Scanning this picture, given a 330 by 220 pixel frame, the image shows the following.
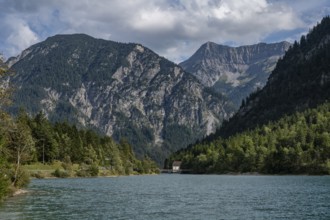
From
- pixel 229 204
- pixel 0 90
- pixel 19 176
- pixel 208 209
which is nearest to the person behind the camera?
pixel 0 90

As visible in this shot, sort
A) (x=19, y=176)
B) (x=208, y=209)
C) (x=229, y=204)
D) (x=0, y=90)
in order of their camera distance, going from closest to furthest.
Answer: (x=0, y=90), (x=208, y=209), (x=229, y=204), (x=19, y=176)

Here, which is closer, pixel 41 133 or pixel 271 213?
pixel 271 213

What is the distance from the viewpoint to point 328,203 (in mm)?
72188

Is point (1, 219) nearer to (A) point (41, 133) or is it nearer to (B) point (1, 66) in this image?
(B) point (1, 66)

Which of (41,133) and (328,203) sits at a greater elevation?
(41,133)

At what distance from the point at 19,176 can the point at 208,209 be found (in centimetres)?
4819

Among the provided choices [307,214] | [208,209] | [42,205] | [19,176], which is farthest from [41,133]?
[307,214]

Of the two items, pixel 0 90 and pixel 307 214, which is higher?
pixel 0 90

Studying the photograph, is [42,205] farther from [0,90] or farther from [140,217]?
[0,90]

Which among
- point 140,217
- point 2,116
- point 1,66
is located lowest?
point 140,217

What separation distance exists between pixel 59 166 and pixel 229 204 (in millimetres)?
133054

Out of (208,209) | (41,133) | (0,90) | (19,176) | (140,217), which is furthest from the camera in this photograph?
(41,133)

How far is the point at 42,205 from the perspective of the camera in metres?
72.1

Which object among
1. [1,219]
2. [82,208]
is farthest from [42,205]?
[1,219]
